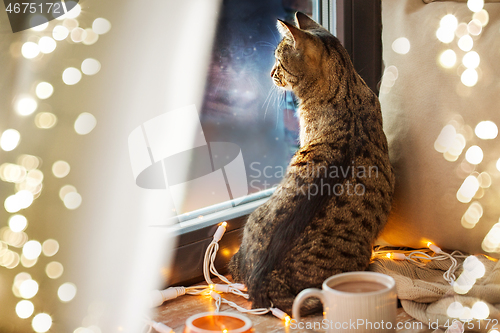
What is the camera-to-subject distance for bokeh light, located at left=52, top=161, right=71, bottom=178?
2.56ft

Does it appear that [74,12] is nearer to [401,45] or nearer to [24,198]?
[24,198]

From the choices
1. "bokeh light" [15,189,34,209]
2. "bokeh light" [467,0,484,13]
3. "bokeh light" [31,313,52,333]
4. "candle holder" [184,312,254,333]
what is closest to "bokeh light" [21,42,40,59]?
"bokeh light" [15,189,34,209]

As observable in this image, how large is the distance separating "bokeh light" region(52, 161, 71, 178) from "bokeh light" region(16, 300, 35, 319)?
23 cm

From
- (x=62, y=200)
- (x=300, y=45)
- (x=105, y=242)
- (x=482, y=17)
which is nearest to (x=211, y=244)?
(x=105, y=242)

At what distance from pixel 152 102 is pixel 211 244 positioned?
387mm

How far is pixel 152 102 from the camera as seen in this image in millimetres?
1002

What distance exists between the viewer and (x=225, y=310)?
0.94 meters

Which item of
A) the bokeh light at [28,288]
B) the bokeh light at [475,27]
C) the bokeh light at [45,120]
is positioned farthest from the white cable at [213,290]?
the bokeh light at [475,27]

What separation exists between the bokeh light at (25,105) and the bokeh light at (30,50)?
7cm

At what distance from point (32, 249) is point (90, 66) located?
0.36m

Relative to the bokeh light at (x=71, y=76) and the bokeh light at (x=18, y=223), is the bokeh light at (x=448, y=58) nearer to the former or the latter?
the bokeh light at (x=71, y=76)

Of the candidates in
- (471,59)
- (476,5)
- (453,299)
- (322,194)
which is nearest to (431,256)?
(453,299)

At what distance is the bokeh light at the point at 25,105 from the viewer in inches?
28.4

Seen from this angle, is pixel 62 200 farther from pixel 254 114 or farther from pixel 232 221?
pixel 254 114
